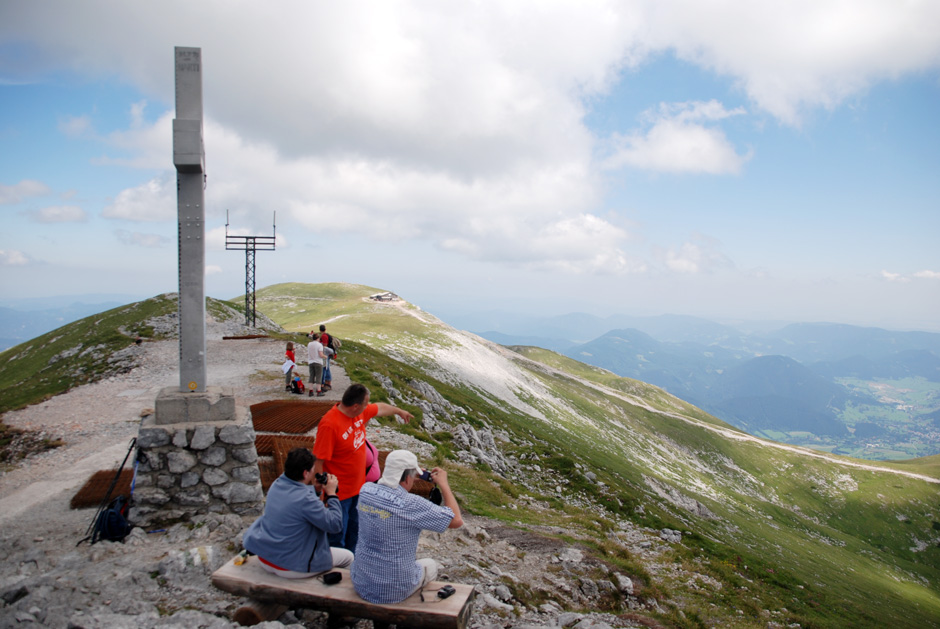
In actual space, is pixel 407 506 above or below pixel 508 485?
above

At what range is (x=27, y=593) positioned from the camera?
639 cm

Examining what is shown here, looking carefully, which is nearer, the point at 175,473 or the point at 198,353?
the point at 175,473

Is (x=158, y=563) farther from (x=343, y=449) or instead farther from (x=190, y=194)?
(x=190, y=194)

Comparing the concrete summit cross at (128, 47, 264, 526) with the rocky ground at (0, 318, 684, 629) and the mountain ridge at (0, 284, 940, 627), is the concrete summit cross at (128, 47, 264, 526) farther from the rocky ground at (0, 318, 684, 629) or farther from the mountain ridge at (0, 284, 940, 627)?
the mountain ridge at (0, 284, 940, 627)

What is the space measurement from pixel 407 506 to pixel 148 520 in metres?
6.19

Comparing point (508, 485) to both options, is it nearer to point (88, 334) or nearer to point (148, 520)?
point (148, 520)

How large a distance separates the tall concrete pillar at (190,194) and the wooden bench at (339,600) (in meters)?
4.64

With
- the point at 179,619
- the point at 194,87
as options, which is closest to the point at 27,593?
the point at 179,619

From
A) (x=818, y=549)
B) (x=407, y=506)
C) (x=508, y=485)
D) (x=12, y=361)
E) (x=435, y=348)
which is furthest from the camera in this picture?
(x=435, y=348)

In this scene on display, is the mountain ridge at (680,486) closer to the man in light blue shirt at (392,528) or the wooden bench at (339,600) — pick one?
the wooden bench at (339,600)

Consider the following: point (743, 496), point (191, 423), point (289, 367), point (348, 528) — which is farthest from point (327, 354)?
point (743, 496)

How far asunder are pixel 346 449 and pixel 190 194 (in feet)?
21.4

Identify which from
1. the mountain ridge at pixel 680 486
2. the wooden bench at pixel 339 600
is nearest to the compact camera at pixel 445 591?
the wooden bench at pixel 339 600

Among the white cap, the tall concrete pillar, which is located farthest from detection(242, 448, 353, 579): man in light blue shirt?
the tall concrete pillar
